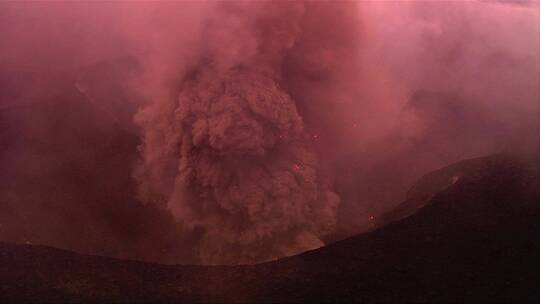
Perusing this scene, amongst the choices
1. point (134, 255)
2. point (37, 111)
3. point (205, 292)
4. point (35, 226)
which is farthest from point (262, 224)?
point (37, 111)

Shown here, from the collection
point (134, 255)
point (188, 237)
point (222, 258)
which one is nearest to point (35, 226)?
point (134, 255)

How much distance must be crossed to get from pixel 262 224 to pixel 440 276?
353 cm

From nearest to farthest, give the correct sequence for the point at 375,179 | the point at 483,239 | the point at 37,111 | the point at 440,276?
the point at 440,276
the point at 483,239
the point at 375,179
the point at 37,111

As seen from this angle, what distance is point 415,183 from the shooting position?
27.0ft

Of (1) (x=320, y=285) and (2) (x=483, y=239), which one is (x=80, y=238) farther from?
(2) (x=483, y=239)

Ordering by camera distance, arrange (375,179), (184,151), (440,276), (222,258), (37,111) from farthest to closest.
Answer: (37,111) < (375,179) < (184,151) < (222,258) < (440,276)

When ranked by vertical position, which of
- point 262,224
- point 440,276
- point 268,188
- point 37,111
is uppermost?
point 37,111

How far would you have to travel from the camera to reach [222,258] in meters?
7.46

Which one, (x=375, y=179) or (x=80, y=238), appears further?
(x=375, y=179)

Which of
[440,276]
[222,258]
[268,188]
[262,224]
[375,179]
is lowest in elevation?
[440,276]

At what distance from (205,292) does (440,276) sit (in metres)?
2.54

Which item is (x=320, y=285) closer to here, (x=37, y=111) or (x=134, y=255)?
(x=134, y=255)

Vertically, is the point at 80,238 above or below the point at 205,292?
above

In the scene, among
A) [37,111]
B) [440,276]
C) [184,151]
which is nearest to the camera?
[440,276]
